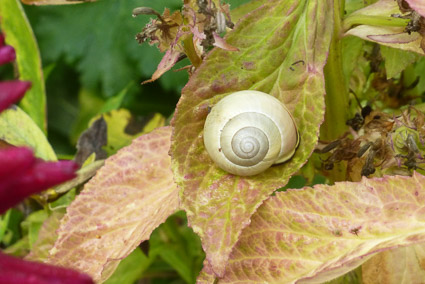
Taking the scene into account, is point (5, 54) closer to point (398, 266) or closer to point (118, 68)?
point (398, 266)

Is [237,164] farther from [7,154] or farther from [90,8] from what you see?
[90,8]

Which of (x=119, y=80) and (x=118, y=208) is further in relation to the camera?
(x=119, y=80)

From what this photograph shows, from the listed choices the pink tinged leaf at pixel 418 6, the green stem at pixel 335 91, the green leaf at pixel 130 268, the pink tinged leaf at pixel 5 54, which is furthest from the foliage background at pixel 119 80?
the pink tinged leaf at pixel 5 54

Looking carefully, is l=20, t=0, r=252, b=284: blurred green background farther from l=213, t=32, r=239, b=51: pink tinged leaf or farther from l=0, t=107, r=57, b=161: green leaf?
l=213, t=32, r=239, b=51: pink tinged leaf

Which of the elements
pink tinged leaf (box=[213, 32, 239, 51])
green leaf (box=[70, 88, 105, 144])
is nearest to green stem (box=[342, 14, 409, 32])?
pink tinged leaf (box=[213, 32, 239, 51])

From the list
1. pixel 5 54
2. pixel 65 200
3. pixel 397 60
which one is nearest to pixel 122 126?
pixel 65 200

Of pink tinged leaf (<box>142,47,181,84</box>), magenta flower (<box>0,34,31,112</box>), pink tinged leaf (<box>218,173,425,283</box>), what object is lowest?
pink tinged leaf (<box>218,173,425,283</box>)

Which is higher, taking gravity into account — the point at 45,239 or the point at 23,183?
the point at 23,183
